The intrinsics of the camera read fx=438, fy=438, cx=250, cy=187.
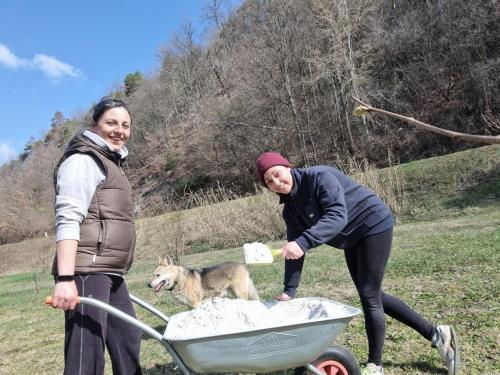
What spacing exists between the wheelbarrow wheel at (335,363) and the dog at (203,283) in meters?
3.17

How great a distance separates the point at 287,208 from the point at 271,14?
79.4ft

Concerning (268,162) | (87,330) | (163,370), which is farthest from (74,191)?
(163,370)

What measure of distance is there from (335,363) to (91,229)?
5.86 ft

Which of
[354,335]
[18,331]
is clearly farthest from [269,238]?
[354,335]

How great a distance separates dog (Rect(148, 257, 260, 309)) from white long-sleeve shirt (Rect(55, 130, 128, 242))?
3794 mm

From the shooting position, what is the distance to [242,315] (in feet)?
8.61

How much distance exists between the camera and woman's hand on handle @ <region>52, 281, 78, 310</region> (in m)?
2.31

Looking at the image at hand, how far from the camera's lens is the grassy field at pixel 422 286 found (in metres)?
3.88

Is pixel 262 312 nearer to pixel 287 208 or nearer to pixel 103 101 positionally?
pixel 287 208

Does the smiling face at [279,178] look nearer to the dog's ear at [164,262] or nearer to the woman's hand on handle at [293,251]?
the woman's hand on handle at [293,251]

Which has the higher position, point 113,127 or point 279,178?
point 113,127

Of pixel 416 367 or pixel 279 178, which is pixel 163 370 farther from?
pixel 279 178

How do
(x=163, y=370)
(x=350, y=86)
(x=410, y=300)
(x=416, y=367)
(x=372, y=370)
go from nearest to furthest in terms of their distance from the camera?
(x=372, y=370)
(x=416, y=367)
(x=163, y=370)
(x=410, y=300)
(x=350, y=86)

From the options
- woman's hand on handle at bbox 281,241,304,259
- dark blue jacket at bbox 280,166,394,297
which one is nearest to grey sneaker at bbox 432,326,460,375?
dark blue jacket at bbox 280,166,394,297
